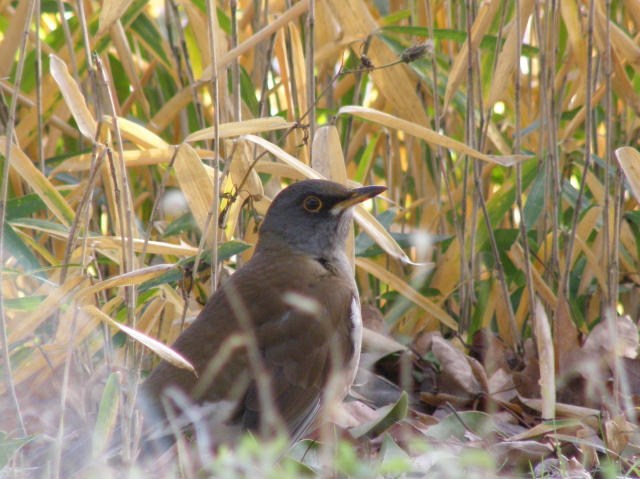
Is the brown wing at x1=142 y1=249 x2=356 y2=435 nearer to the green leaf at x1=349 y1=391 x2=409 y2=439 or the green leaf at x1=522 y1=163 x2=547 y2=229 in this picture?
the green leaf at x1=349 y1=391 x2=409 y2=439

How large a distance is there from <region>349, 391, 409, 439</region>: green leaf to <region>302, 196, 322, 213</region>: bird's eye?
919 mm

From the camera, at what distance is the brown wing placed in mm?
3080

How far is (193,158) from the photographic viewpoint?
3.27 meters

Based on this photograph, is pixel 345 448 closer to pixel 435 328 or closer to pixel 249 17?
pixel 435 328

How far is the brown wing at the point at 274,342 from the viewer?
308 centimetres

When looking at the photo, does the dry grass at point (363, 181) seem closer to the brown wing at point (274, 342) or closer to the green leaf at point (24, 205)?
the green leaf at point (24, 205)

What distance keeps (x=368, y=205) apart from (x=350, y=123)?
1190mm

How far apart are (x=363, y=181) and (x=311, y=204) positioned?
29.4 inches

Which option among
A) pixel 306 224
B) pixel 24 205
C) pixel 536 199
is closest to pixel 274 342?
pixel 306 224

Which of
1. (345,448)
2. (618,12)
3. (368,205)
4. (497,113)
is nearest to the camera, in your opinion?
(345,448)

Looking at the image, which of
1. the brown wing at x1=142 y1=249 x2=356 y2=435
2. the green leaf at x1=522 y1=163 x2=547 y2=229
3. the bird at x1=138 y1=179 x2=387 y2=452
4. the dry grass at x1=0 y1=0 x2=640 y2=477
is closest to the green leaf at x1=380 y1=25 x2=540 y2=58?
the dry grass at x1=0 y1=0 x2=640 y2=477

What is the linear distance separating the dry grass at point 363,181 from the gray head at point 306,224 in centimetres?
15

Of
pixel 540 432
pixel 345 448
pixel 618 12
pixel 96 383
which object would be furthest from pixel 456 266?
pixel 345 448

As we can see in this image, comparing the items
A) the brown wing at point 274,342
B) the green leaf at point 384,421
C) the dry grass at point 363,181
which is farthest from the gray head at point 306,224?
the green leaf at point 384,421
